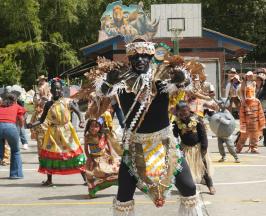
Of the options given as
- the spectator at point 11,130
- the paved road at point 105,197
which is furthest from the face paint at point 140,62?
the spectator at point 11,130

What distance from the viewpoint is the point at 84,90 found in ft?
22.3

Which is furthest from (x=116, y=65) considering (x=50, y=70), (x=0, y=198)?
(x=50, y=70)

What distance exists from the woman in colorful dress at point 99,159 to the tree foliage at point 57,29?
118 feet

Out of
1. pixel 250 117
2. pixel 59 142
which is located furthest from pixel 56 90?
pixel 250 117

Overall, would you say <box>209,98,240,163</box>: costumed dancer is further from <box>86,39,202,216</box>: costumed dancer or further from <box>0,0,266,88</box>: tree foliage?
<box>0,0,266,88</box>: tree foliage

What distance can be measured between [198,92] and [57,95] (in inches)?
173

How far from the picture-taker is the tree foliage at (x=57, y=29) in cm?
4525

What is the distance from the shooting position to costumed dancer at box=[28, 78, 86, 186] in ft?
34.6

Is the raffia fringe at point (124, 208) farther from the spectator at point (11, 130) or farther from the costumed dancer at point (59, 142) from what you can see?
the spectator at point (11, 130)

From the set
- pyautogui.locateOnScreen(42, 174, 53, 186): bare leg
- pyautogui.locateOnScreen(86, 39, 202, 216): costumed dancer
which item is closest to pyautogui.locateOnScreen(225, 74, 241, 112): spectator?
pyautogui.locateOnScreen(42, 174, 53, 186): bare leg

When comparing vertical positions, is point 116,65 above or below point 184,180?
above

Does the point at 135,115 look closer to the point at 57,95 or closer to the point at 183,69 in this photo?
the point at 183,69

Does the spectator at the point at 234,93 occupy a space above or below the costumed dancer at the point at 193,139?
below

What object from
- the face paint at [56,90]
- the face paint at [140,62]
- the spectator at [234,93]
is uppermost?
the face paint at [140,62]
